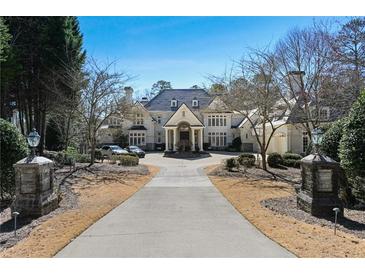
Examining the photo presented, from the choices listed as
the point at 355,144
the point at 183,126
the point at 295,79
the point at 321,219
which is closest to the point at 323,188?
the point at 321,219

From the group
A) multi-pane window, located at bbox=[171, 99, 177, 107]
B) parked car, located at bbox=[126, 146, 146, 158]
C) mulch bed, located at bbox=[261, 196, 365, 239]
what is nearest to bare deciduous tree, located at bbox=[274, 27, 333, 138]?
mulch bed, located at bbox=[261, 196, 365, 239]

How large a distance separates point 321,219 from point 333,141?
3975 millimetres

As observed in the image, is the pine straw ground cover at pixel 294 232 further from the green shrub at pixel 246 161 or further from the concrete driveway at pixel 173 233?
the green shrub at pixel 246 161

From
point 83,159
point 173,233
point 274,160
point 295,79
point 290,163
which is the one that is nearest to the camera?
point 173,233

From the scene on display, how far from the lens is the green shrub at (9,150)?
12352 millimetres

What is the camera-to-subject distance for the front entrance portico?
48.7 metres

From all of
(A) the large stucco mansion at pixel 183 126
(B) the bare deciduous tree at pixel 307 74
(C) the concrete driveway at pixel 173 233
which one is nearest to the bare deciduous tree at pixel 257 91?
(B) the bare deciduous tree at pixel 307 74

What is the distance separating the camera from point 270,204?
42.9 ft

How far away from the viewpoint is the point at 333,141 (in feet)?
44.6

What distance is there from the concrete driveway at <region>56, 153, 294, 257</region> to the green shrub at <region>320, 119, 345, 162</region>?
416 cm

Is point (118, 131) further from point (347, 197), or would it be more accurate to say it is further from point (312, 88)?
point (347, 197)

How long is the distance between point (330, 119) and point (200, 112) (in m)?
31.3

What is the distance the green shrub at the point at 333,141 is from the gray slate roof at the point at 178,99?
132 ft

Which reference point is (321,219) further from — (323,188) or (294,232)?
(294,232)
